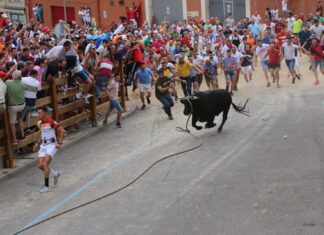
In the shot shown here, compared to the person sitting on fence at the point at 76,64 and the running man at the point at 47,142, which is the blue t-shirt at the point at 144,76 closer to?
the person sitting on fence at the point at 76,64

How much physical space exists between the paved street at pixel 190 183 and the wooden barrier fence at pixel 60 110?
24.6 inches

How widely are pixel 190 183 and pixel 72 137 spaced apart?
20.6ft

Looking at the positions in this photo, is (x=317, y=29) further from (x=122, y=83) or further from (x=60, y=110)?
(x=60, y=110)

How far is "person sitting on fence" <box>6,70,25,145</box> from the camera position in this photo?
1282 cm

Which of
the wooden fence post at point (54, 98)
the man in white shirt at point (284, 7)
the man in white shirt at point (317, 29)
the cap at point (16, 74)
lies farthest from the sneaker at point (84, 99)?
the man in white shirt at point (284, 7)

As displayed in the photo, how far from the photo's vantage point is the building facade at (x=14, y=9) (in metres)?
36.6

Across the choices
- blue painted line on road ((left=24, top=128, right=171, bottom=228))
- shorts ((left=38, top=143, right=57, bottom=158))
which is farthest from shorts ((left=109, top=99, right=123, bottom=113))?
shorts ((left=38, top=143, right=57, bottom=158))

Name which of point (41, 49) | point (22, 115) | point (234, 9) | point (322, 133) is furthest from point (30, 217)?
point (234, 9)

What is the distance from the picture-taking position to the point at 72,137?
52.1 ft

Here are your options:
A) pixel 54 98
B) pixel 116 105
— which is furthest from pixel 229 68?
pixel 54 98

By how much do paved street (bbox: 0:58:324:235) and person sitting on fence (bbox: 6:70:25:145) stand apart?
1.17 meters

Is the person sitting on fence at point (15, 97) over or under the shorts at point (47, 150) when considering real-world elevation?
over

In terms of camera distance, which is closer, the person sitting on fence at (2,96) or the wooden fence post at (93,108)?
the person sitting on fence at (2,96)

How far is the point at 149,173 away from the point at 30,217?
2.74m
